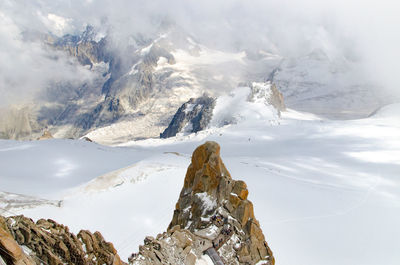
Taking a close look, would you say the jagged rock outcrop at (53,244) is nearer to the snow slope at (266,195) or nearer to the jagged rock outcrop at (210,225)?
the jagged rock outcrop at (210,225)

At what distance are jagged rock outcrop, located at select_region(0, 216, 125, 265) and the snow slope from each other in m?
4.36

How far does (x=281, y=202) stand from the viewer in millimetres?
21812

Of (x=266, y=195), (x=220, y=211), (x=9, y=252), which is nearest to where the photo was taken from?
(x=9, y=252)

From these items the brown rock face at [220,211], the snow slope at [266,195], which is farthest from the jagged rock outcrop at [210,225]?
the snow slope at [266,195]

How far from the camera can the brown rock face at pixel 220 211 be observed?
12.4 meters

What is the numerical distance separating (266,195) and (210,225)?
11.3 m

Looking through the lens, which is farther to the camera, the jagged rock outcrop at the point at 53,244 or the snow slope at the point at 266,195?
the snow slope at the point at 266,195

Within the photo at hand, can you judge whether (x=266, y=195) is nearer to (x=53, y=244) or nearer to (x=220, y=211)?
(x=220, y=211)

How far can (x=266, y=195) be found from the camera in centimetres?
2298

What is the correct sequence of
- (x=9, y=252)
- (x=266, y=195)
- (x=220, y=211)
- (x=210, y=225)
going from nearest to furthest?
(x=9, y=252) < (x=210, y=225) < (x=220, y=211) < (x=266, y=195)

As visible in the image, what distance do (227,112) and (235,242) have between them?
260 ft

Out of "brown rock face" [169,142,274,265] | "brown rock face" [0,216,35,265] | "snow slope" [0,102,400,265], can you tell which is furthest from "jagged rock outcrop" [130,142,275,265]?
"brown rock face" [0,216,35,265]

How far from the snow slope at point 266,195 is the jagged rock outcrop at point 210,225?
4.01ft

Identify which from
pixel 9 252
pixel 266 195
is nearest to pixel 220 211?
pixel 9 252
